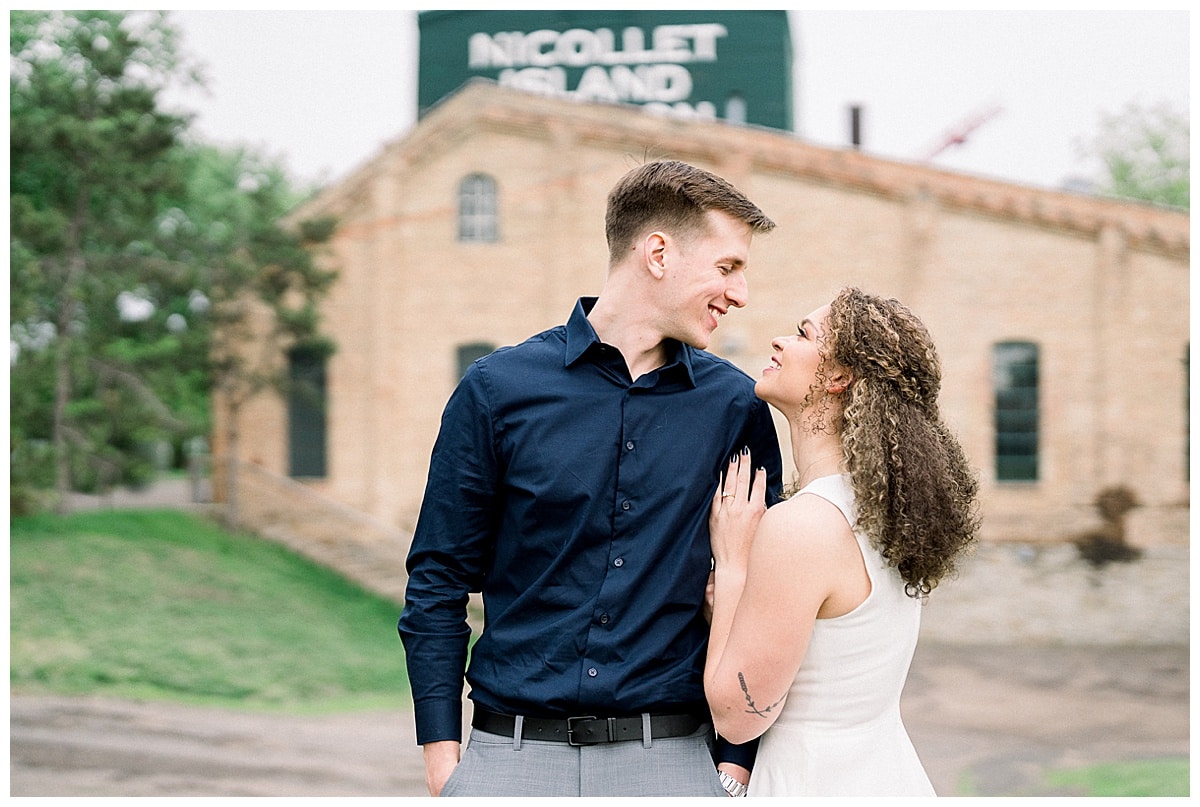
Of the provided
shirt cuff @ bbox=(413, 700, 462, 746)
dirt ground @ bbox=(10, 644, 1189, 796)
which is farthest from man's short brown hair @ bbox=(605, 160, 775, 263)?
dirt ground @ bbox=(10, 644, 1189, 796)

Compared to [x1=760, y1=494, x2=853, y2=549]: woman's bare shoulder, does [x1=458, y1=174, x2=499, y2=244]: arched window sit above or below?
above

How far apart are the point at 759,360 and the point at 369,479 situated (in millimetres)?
4463

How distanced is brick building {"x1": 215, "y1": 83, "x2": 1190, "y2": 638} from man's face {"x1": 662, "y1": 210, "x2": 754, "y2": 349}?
32.1 ft

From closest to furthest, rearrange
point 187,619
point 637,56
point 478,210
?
1. point 187,619
2. point 637,56
3. point 478,210

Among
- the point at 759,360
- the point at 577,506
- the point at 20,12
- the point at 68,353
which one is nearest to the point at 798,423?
the point at 577,506

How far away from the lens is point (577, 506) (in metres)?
2.28

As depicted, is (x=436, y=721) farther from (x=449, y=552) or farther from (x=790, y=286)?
(x=790, y=286)

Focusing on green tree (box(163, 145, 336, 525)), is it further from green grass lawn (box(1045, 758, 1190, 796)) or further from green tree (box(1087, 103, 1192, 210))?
green grass lawn (box(1045, 758, 1190, 796))

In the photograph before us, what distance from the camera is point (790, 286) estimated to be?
1248 centimetres

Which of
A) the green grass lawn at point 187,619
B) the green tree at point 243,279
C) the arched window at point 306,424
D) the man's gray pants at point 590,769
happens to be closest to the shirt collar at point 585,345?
the man's gray pants at point 590,769

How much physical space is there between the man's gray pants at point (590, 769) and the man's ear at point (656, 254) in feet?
3.08

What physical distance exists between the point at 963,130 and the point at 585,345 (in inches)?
427

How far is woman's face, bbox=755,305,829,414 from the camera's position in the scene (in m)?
2.30

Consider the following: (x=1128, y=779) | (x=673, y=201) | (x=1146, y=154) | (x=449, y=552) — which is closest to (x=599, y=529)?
(x=449, y=552)
